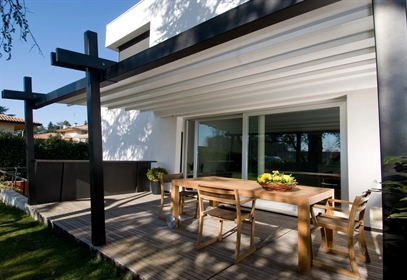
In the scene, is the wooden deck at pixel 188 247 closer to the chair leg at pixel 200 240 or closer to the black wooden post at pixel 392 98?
the chair leg at pixel 200 240

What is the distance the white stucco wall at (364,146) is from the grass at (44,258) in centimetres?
385

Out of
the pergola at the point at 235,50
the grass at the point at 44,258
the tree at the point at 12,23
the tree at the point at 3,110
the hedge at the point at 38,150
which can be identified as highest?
the tree at the point at 3,110

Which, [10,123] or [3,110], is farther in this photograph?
[3,110]

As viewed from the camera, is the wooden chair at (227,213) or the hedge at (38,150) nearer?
the wooden chair at (227,213)

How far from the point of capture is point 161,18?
655 centimetres

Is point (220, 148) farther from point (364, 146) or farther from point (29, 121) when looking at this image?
point (29, 121)

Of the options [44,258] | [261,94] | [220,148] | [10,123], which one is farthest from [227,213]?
[10,123]

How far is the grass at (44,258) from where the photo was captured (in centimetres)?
255

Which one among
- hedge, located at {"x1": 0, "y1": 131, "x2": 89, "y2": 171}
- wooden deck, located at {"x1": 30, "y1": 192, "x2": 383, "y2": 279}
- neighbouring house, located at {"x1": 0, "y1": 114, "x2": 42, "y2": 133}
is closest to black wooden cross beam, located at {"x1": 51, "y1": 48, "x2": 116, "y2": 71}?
wooden deck, located at {"x1": 30, "y1": 192, "x2": 383, "y2": 279}

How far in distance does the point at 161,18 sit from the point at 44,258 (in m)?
6.04

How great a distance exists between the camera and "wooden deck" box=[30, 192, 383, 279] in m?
2.41

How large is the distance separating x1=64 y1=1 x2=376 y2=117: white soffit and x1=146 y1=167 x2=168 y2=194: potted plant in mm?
1974

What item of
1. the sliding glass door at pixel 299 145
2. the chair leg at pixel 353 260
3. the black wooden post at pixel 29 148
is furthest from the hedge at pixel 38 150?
the chair leg at pixel 353 260

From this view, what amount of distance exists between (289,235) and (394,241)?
2.41 meters
